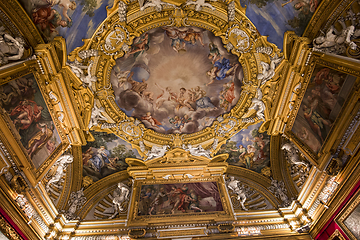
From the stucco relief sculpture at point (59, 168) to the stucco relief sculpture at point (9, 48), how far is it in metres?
4.33

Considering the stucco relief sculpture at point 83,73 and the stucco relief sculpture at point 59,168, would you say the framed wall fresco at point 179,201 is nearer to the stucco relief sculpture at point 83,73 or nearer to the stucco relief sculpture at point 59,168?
the stucco relief sculpture at point 59,168

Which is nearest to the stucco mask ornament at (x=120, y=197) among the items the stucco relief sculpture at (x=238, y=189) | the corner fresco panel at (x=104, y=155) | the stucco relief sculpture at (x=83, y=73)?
the corner fresco panel at (x=104, y=155)

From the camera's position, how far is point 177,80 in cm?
1188

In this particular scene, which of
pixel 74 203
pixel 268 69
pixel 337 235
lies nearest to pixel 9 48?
pixel 74 203

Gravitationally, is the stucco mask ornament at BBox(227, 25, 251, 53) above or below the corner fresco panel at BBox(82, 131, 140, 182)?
above

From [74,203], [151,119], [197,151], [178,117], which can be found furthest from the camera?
[178,117]

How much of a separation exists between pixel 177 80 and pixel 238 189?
5913 millimetres

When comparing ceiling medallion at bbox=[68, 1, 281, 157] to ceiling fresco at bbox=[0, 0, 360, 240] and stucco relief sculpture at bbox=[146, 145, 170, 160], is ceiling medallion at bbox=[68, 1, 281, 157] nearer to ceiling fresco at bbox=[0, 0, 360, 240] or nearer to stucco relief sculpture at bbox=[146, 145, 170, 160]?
ceiling fresco at bbox=[0, 0, 360, 240]

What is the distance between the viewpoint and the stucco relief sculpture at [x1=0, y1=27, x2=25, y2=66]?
22.6ft

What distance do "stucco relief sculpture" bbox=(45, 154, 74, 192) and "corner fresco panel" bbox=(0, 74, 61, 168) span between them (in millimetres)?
669

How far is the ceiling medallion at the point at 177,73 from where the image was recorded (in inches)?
385

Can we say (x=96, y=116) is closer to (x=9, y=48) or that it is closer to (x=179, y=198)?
(x=9, y=48)

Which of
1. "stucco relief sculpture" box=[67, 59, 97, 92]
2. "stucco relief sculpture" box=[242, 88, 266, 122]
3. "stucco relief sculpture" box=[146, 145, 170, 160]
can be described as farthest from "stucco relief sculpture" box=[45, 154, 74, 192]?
"stucco relief sculpture" box=[242, 88, 266, 122]

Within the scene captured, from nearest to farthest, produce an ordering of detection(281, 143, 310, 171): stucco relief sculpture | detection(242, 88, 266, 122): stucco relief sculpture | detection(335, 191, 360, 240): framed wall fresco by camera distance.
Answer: detection(335, 191, 360, 240): framed wall fresco
detection(281, 143, 310, 171): stucco relief sculpture
detection(242, 88, 266, 122): stucco relief sculpture
